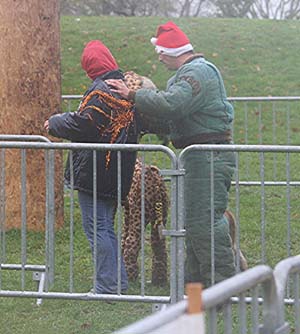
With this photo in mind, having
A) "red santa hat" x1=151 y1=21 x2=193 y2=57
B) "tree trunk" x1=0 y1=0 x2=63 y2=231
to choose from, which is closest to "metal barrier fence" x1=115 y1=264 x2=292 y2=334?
"red santa hat" x1=151 y1=21 x2=193 y2=57

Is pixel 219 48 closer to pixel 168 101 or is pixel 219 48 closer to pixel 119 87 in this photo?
pixel 119 87

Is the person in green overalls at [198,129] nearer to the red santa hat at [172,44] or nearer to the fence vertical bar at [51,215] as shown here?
the red santa hat at [172,44]

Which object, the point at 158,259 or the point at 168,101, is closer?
the point at 168,101

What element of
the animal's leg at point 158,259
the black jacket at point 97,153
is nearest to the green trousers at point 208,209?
the black jacket at point 97,153

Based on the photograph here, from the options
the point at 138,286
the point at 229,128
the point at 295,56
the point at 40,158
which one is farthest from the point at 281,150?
the point at 295,56

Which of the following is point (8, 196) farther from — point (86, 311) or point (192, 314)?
point (192, 314)

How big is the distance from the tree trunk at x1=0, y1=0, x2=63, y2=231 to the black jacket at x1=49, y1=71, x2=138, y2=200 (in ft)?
6.76

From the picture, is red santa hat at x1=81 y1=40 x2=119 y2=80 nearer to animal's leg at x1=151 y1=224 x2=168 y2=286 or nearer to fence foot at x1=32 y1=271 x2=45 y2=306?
animal's leg at x1=151 y1=224 x2=168 y2=286

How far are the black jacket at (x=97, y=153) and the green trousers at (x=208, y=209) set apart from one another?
47cm

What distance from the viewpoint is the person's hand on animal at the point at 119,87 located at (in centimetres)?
695

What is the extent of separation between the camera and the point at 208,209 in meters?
6.77

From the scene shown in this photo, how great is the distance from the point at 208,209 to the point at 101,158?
2.51ft

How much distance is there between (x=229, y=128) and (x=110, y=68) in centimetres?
89

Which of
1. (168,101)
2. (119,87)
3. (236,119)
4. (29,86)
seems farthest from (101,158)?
(236,119)
